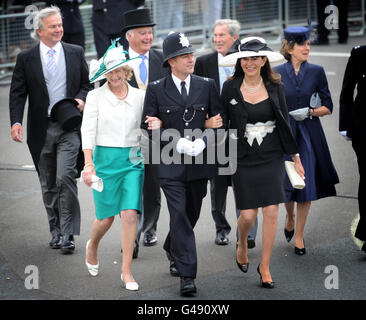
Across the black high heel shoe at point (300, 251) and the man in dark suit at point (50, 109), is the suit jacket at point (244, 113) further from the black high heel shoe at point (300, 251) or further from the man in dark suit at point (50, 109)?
the man in dark suit at point (50, 109)

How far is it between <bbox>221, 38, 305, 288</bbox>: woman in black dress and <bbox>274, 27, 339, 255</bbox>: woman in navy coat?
66 centimetres

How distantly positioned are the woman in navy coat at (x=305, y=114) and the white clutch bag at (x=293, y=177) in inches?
18.6

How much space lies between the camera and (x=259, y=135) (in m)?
6.45

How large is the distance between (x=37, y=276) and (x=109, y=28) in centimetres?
690

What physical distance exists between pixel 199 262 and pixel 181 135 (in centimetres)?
125

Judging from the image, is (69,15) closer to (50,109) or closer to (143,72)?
(50,109)

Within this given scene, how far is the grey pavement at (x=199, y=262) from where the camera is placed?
247 inches

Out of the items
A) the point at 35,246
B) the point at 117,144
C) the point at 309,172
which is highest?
the point at 117,144

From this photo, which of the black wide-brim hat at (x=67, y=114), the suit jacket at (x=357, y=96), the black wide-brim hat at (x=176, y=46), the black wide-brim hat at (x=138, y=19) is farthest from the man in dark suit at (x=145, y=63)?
the suit jacket at (x=357, y=96)

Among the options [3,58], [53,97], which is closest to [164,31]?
[3,58]

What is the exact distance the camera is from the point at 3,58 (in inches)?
598

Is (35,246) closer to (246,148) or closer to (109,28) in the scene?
(246,148)

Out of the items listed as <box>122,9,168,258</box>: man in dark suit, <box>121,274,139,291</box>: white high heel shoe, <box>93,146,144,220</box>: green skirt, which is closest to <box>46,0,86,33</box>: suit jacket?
<box>122,9,168,258</box>: man in dark suit
